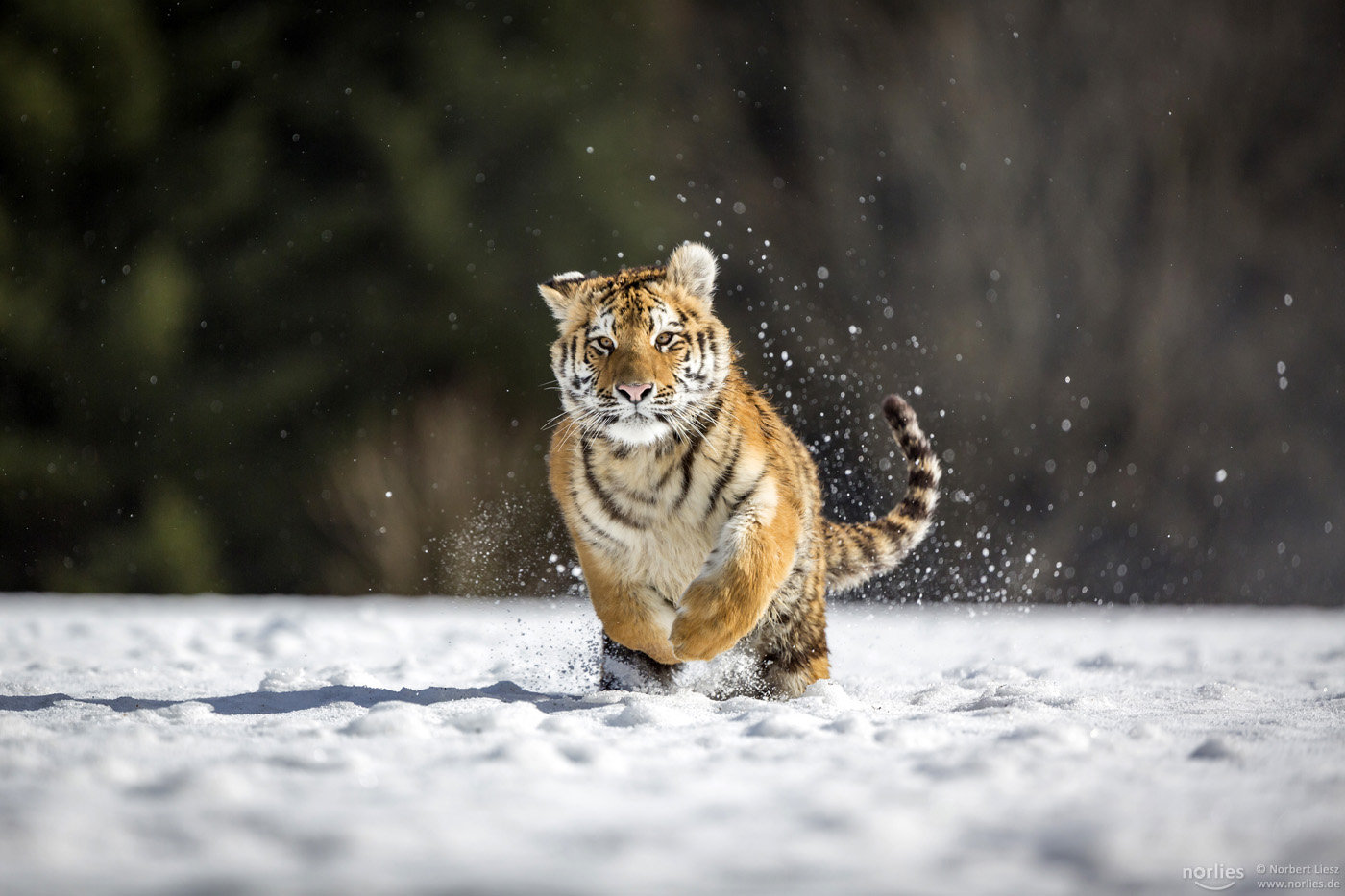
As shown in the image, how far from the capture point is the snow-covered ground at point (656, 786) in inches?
48.7

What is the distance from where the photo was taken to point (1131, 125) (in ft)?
29.9

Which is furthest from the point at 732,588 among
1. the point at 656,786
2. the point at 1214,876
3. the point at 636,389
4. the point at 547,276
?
the point at 547,276

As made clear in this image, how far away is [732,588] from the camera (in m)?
2.64

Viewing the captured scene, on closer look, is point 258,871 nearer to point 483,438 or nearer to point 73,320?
point 483,438

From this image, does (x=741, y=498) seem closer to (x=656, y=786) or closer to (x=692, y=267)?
(x=692, y=267)

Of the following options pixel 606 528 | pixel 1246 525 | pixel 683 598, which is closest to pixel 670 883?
pixel 683 598

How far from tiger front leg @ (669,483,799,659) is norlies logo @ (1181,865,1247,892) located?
4.77ft

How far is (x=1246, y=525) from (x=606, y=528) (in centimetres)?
708

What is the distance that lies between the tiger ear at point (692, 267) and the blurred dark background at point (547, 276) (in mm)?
4827

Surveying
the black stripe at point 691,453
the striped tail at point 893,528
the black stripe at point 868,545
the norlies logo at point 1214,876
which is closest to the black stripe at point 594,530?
the black stripe at point 691,453

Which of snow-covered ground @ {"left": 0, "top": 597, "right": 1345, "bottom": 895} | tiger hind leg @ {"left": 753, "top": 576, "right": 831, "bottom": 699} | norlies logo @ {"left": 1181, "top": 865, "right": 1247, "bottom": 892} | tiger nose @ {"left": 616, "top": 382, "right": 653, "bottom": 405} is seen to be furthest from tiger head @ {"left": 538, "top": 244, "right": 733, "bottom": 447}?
norlies logo @ {"left": 1181, "top": 865, "right": 1247, "bottom": 892}

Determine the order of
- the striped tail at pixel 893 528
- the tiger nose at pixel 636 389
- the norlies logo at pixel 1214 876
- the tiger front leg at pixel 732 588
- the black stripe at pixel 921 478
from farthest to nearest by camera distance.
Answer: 1. the black stripe at pixel 921 478
2. the striped tail at pixel 893 528
3. the tiger nose at pixel 636 389
4. the tiger front leg at pixel 732 588
5. the norlies logo at pixel 1214 876

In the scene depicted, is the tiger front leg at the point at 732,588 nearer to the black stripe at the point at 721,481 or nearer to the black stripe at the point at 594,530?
the black stripe at the point at 721,481

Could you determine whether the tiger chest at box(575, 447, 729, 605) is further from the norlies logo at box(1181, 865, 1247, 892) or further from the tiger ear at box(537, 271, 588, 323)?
the norlies logo at box(1181, 865, 1247, 892)
